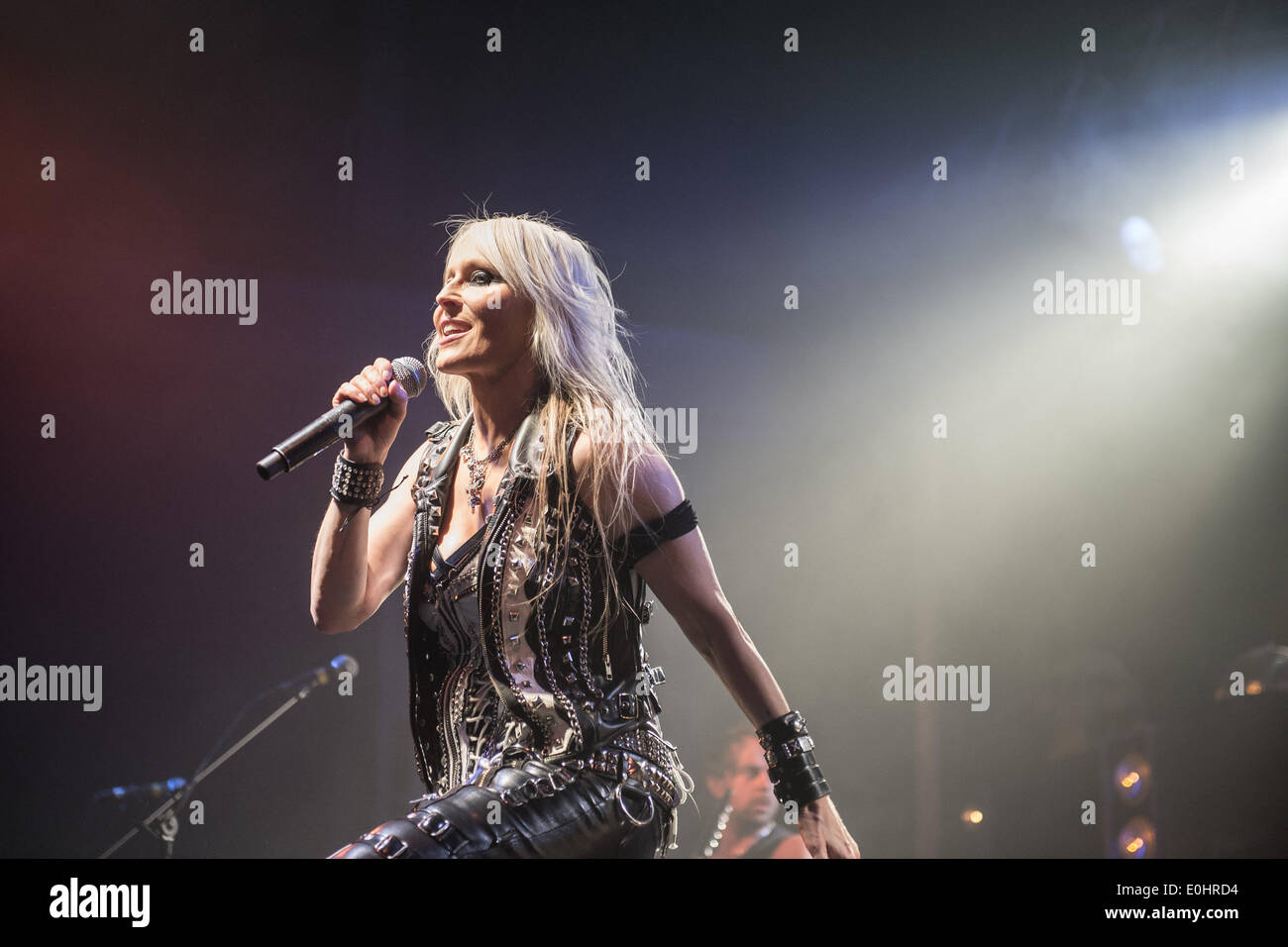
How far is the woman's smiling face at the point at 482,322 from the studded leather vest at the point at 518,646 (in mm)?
214

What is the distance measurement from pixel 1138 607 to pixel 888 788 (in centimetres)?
102

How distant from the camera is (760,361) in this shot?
3.28 metres

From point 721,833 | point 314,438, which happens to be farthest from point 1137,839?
point 314,438

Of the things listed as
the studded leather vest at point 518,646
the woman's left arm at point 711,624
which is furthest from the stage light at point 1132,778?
the studded leather vest at point 518,646

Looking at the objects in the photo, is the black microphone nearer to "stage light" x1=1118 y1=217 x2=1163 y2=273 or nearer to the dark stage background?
the dark stage background

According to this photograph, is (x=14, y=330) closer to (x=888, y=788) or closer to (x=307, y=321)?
(x=307, y=321)

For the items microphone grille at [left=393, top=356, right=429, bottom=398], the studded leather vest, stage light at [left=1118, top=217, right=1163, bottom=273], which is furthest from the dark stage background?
the studded leather vest

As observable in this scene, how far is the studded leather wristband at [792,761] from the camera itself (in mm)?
2252

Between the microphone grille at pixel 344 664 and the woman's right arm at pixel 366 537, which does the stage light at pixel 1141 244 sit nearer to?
the woman's right arm at pixel 366 537

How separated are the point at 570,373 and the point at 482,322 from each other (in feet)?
0.79

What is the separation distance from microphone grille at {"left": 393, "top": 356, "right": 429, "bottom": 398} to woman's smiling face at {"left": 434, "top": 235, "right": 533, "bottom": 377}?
0.08 m

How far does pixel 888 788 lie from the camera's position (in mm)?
3217

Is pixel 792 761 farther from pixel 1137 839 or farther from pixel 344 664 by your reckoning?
pixel 1137 839
